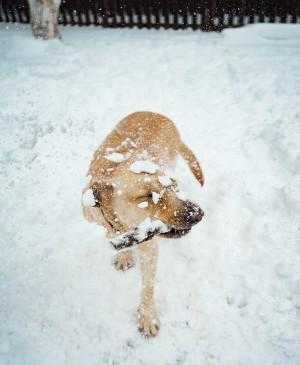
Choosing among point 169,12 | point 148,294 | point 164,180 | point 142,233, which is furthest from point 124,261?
point 169,12

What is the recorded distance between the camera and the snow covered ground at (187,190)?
2.88 metres

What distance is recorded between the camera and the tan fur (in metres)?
2.35

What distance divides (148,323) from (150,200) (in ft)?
3.89

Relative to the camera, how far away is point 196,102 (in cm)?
528

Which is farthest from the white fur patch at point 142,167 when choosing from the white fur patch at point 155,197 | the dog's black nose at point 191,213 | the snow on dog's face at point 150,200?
the dog's black nose at point 191,213

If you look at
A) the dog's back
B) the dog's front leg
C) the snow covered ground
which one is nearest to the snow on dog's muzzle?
the dog's front leg

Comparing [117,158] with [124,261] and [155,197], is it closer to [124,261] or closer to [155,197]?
[155,197]

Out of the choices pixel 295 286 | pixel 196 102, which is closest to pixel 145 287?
pixel 295 286

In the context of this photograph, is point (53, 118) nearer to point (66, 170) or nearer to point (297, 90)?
point (66, 170)

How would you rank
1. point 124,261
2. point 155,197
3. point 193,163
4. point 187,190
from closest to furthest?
point 155,197 < point 124,261 < point 193,163 < point 187,190

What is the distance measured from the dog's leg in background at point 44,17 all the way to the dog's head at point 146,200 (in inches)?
219

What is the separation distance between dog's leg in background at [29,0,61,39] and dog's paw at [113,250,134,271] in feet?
17.7

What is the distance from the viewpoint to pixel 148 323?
2.90 metres

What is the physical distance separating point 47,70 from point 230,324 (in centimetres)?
516
